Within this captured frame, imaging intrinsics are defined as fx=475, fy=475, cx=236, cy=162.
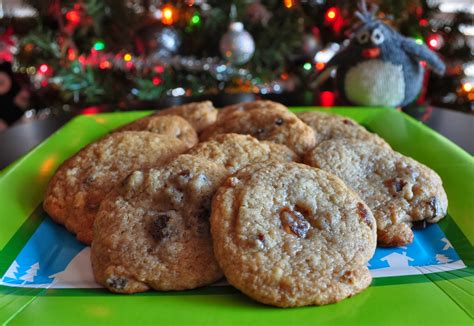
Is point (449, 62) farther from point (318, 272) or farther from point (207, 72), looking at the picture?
point (318, 272)

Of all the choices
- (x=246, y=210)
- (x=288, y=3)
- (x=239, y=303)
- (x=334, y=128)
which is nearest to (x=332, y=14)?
(x=288, y=3)

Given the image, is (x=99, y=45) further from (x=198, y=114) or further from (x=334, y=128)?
(x=334, y=128)

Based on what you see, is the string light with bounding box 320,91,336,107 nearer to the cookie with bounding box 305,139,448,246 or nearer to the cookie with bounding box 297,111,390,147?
the cookie with bounding box 297,111,390,147

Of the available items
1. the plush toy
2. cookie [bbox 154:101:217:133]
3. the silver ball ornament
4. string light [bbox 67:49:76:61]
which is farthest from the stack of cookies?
string light [bbox 67:49:76:61]

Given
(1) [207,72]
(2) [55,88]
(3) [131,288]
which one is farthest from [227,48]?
(3) [131,288]

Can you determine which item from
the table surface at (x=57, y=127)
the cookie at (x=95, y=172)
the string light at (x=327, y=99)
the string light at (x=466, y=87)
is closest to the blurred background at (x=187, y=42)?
the string light at (x=466, y=87)
